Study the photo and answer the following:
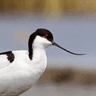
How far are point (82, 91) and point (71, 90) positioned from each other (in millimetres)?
194

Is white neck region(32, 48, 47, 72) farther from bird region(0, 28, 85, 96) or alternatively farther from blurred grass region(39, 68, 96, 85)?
blurred grass region(39, 68, 96, 85)

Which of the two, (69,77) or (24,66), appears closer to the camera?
(24,66)

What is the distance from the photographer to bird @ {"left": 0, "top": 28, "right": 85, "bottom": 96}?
3447mm

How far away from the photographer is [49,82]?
6527 millimetres

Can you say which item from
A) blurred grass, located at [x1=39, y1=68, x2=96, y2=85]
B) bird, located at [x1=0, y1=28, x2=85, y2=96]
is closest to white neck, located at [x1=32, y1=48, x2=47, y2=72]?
bird, located at [x1=0, y1=28, x2=85, y2=96]

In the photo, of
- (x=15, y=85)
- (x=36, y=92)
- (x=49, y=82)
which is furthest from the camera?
(x=49, y=82)

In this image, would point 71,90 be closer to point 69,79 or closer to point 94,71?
point 69,79

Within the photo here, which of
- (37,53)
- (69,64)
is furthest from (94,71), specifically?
(37,53)

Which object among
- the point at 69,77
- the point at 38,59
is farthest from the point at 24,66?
the point at 69,77

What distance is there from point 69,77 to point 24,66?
3278mm

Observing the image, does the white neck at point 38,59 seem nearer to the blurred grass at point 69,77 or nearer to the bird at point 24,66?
the bird at point 24,66

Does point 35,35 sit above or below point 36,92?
above

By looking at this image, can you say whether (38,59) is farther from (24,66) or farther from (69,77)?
(69,77)

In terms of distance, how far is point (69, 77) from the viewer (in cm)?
665
